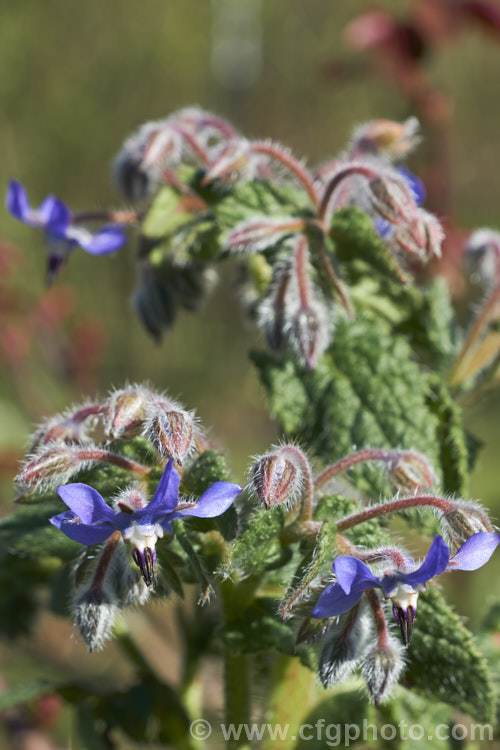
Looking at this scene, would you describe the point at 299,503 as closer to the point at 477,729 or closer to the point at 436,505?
the point at 436,505

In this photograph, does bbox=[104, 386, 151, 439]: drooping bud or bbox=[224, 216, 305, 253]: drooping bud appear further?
bbox=[224, 216, 305, 253]: drooping bud

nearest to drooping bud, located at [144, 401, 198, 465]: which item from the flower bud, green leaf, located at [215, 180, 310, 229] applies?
the flower bud

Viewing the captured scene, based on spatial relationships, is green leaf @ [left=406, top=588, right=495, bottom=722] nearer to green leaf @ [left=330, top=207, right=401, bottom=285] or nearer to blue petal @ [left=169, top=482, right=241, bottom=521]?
blue petal @ [left=169, top=482, right=241, bottom=521]

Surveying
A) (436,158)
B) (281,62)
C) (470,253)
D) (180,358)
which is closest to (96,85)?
(281,62)

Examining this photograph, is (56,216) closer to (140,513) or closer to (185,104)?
(140,513)
